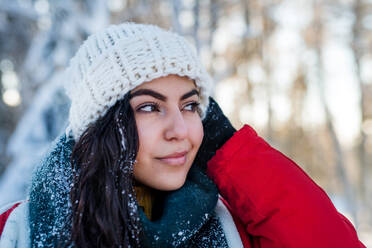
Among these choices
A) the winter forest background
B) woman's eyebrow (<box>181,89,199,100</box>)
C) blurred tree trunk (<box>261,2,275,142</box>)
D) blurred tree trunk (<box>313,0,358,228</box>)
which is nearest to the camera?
woman's eyebrow (<box>181,89,199,100</box>)

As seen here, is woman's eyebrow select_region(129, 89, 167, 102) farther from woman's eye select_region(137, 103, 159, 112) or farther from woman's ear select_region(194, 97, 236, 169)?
woman's ear select_region(194, 97, 236, 169)

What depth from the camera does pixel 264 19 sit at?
9656 mm

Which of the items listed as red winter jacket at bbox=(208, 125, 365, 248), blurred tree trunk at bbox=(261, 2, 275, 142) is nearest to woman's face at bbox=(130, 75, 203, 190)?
red winter jacket at bbox=(208, 125, 365, 248)

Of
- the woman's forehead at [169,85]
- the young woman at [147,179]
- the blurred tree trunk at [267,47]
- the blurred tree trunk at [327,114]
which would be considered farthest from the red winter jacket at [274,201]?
the blurred tree trunk at [267,47]

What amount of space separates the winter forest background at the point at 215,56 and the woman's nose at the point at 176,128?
32.1 inches

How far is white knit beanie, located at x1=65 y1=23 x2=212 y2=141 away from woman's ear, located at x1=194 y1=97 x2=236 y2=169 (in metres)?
0.26

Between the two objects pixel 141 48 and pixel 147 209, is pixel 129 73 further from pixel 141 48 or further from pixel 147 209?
pixel 147 209

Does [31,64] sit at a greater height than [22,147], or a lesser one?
greater

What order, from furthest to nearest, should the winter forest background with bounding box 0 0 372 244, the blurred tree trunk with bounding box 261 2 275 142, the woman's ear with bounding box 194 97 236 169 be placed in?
1. the blurred tree trunk with bounding box 261 2 275 142
2. the winter forest background with bounding box 0 0 372 244
3. the woman's ear with bounding box 194 97 236 169

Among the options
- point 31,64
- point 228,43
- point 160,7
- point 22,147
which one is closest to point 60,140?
point 22,147

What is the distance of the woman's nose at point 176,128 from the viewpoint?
1.19 meters

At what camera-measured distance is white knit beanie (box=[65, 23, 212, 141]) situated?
1.22 m

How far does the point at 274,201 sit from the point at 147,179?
0.51 meters

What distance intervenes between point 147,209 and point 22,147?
2.87 meters
